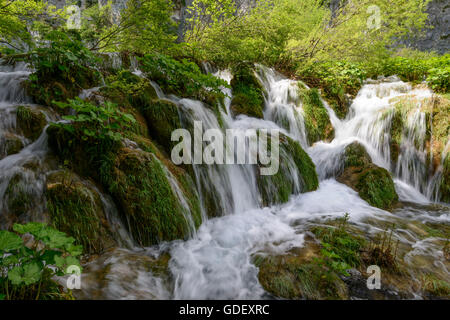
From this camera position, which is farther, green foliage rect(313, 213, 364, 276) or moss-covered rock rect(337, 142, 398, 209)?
moss-covered rock rect(337, 142, 398, 209)

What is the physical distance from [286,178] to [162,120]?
9.14ft

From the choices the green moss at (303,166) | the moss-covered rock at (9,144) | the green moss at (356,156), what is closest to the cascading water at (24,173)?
the moss-covered rock at (9,144)

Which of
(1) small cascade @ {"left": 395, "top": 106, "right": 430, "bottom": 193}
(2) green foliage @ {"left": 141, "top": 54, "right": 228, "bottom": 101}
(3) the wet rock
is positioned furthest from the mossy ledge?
(1) small cascade @ {"left": 395, "top": 106, "right": 430, "bottom": 193}

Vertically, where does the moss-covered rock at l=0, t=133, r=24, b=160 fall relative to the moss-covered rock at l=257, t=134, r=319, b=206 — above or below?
above

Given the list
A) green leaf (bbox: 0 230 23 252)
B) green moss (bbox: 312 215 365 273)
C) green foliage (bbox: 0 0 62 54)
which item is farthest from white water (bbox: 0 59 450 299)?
green foliage (bbox: 0 0 62 54)

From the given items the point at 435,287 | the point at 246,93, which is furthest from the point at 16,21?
the point at 435,287

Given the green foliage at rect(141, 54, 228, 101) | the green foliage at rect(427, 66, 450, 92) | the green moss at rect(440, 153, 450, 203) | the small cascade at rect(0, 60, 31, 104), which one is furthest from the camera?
the green foliage at rect(427, 66, 450, 92)

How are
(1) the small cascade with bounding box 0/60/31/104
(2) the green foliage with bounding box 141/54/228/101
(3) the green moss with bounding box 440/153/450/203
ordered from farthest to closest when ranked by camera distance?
(3) the green moss with bounding box 440/153/450/203 < (2) the green foliage with bounding box 141/54/228/101 < (1) the small cascade with bounding box 0/60/31/104

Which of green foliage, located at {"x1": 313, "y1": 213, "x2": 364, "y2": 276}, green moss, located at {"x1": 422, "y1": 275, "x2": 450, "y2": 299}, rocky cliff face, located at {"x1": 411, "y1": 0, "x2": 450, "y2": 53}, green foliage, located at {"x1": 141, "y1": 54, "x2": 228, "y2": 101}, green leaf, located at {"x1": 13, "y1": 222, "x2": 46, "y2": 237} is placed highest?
rocky cliff face, located at {"x1": 411, "y1": 0, "x2": 450, "y2": 53}

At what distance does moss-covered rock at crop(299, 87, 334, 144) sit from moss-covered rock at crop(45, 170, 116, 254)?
633 cm

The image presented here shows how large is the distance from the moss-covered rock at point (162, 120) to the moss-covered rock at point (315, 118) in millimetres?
4704

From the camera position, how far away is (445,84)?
7105 mm

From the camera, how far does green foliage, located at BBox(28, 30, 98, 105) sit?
12.2 ft

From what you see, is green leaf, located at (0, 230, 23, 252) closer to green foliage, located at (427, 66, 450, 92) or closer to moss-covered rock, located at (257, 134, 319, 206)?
moss-covered rock, located at (257, 134, 319, 206)
